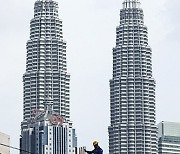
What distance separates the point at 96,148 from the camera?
39.8 meters

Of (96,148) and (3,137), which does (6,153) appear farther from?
(96,148)

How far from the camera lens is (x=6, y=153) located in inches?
3765

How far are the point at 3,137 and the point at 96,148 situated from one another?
48.4 metres

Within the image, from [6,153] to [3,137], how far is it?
8.37 m

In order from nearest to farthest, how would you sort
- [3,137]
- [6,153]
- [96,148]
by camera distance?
[96,148] → [3,137] → [6,153]

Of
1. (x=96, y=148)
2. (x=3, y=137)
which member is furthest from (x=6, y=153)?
(x=96, y=148)

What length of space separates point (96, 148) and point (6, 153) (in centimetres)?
5661

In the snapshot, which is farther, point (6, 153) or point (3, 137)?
point (6, 153)

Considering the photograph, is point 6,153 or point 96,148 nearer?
point 96,148

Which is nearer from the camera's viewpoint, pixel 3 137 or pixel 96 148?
pixel 96 148

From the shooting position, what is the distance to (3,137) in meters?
87.5

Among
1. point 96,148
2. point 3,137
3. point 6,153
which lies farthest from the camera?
point 6,153
